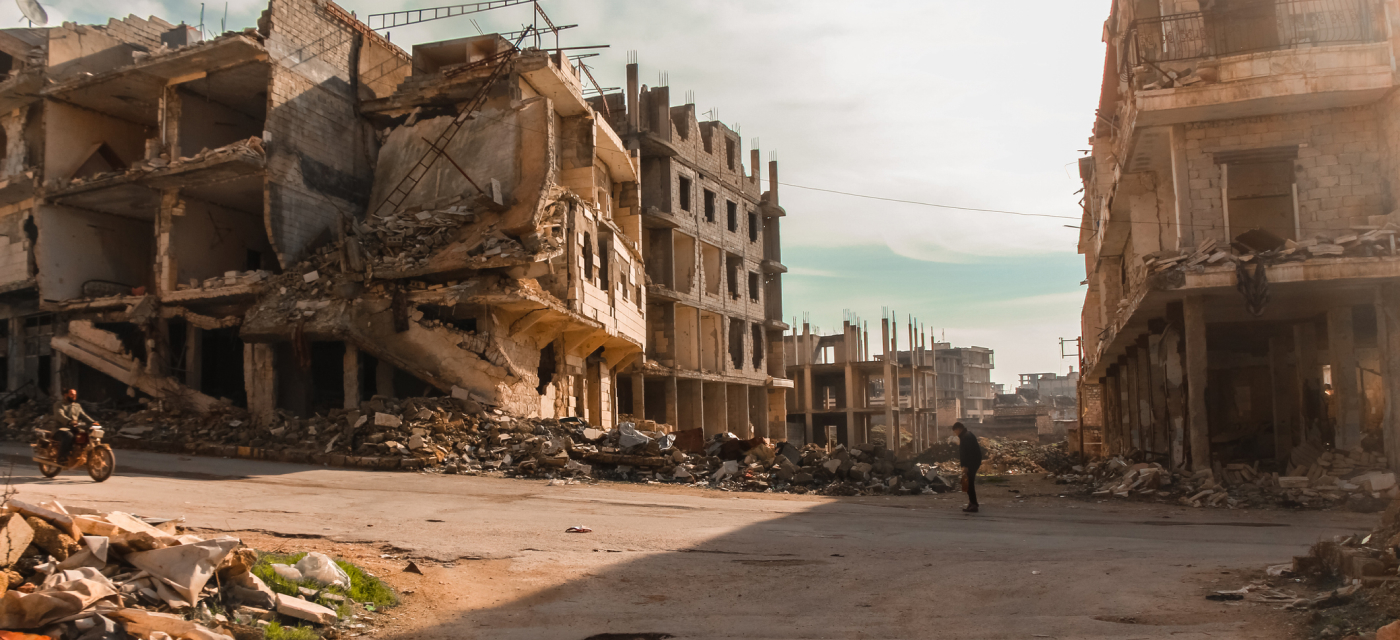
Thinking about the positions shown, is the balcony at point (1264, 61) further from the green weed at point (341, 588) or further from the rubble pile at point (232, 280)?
the rubble pile at point (232, 280)

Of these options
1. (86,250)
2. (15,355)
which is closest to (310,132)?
(86,250)

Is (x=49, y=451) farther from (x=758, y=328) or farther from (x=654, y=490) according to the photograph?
(x=758, y=328)

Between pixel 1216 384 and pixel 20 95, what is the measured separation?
33.6 metres

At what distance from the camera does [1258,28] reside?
56.2 ft

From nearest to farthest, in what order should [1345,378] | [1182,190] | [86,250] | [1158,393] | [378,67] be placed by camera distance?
[1345,378]
[1182,190]
[1158,393]
[86,250]
[378,67]

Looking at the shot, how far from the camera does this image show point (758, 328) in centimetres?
4512

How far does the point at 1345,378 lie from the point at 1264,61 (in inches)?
223

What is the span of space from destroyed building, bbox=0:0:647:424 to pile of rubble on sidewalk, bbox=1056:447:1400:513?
41.0 ft

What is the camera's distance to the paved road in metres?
6.25

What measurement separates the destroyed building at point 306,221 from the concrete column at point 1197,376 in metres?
12.5

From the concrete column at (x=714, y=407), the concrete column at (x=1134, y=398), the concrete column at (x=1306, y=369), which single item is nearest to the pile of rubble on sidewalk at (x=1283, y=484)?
the concrete column at (x=1306, y=369)

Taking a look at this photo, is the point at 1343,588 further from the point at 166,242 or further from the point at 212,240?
the point at 212,240

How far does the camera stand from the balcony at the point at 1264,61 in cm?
1524

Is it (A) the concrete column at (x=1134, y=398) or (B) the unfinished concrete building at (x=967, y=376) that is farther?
(B) the unfinished concrete building at (x=967, y=376)
